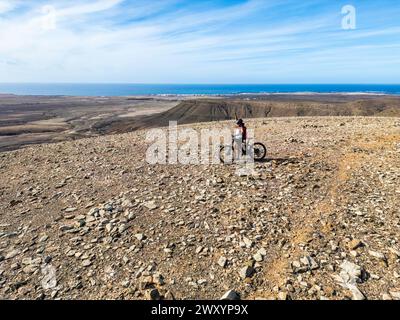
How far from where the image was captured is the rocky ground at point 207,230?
7.04 meters

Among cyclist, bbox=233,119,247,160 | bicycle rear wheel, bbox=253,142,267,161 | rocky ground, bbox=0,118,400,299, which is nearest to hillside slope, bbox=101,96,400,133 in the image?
cyclist, bbox=233,119,247,160

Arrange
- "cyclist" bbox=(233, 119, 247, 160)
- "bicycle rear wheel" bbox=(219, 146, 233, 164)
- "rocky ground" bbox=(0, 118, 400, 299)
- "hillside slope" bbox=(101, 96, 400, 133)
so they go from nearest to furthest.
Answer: "rocky ground" bbox=(0, 118, 400, 299), "cyclist" bbox=(233, 119, 247, 160), "bicycle rear wheel" bbox=(219, 146, 233, 164), "hillside slope" bbox=(101, 96, 400, 133)

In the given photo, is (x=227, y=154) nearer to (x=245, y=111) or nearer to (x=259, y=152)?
(x=259, y=152)

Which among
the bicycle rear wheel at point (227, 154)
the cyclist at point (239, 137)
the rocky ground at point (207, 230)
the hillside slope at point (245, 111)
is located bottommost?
the rocky ground at point (207, 230)

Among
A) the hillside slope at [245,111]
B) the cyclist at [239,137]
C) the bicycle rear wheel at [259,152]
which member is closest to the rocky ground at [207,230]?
the bicycle rear wheel at [259,152]

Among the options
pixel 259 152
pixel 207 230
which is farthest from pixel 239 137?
pixel 207 230

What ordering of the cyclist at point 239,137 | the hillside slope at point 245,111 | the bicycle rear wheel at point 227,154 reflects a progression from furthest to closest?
the hillside slope at point 245,111 → the bicycle rear wheel at point 227,154 → the cyclist at point 239,137

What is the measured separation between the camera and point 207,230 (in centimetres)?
901

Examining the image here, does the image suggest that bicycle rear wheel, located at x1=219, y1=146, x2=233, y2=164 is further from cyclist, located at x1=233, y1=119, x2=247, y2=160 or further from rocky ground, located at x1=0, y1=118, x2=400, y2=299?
rocky ground, located at x1=0, y1=118, x2=400, y2=299

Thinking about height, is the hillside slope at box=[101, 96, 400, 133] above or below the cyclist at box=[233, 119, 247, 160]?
above

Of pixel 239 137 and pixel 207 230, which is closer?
pixel 207 230

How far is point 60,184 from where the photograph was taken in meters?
13.3

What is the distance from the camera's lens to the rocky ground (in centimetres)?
704

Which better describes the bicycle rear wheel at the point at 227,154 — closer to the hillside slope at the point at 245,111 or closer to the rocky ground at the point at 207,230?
the rocky ground at the point at 207,230
